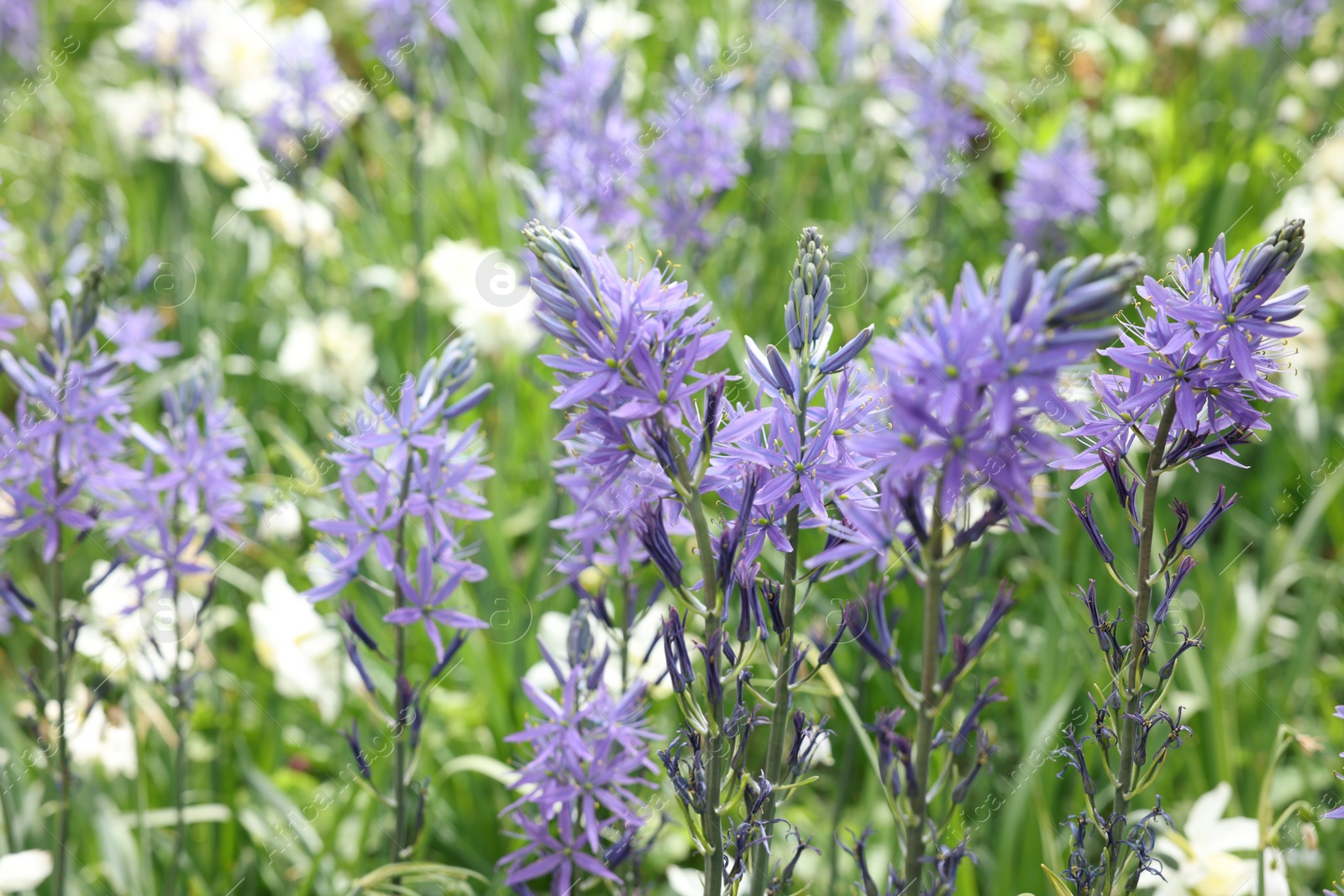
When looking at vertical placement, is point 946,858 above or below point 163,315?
below

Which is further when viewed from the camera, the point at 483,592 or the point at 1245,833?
the point at 483,592

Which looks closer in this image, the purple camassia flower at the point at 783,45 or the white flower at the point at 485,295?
the white flower at the point at 485,295

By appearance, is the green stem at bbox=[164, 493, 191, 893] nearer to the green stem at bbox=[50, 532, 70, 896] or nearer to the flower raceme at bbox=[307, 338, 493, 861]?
the green stem at bbox=[50, 532, 70, 896]

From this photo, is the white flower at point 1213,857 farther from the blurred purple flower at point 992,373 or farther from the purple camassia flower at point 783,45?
the purple camassia flower at point 783,45

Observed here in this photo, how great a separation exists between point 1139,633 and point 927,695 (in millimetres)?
425

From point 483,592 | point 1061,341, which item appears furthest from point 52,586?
point 1061,341

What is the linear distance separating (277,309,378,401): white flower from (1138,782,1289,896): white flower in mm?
3236

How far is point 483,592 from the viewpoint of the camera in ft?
11.8

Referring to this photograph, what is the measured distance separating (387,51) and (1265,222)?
172 inches

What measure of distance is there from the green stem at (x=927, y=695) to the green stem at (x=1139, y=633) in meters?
0.36

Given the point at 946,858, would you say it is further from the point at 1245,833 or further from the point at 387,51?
the point at 387,51

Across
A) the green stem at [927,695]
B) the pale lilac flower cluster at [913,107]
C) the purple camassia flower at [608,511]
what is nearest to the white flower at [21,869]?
the purple camassia flower at [608,511]

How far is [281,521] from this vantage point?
3545 millimetres

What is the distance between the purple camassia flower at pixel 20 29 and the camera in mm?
→ 5383
